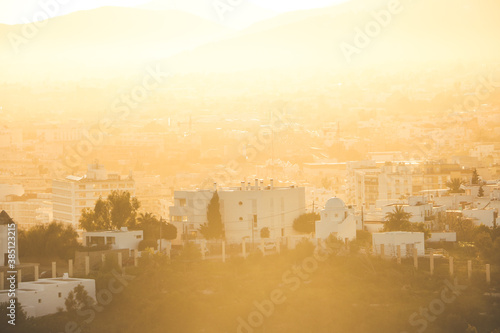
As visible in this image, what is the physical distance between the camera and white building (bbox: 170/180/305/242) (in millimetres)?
37312

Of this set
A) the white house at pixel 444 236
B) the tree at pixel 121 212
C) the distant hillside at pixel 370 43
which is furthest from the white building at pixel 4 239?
the distant hillside at pixel 370 43

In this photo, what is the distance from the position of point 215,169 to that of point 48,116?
122 feet

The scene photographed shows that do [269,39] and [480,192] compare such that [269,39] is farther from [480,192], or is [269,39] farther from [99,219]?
[99,219]

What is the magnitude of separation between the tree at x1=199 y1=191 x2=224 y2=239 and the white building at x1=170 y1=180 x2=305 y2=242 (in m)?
0.36

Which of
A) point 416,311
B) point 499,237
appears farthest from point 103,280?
point 499,237

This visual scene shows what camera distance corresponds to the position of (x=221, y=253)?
3453 centimetres

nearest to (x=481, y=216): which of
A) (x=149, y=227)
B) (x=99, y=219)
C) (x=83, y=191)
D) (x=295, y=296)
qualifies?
(x=295, y=296)

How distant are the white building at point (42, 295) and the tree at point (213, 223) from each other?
9.00m

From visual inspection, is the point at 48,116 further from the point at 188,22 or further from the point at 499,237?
the point at 499,237

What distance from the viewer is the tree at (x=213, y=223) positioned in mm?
36531

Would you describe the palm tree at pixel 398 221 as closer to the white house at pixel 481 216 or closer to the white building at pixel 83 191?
the white house at pixel 481 216

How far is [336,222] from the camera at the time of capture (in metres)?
35.2

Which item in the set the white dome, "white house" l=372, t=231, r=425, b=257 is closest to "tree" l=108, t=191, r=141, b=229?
the white dome

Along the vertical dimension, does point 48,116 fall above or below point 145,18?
below
